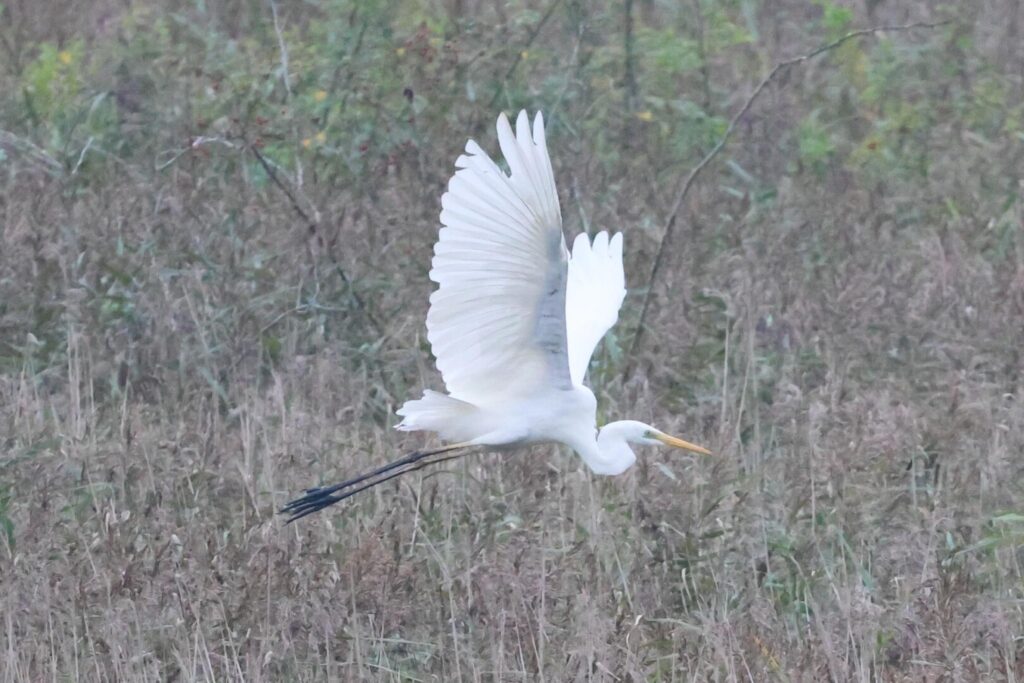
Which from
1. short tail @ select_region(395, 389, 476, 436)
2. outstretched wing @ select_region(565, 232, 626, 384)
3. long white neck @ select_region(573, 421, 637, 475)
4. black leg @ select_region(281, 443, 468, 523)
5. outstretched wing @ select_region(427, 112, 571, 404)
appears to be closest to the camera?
outstretched wing @ select_region(427, 112, 571, 404)

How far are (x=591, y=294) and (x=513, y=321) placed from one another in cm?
67

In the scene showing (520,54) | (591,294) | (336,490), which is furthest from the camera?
(520,54)

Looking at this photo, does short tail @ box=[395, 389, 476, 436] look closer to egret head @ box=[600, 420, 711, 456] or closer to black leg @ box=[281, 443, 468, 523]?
black leg @ box=[281, 443, 468, 523]

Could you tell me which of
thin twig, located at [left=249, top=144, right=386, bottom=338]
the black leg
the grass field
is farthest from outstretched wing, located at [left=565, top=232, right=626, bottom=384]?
thin twig, located at [left=249, top=144, right=386, bottom=338]

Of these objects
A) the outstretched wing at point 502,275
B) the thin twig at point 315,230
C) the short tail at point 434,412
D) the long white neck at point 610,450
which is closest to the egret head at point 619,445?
the long white neck at point 610,450

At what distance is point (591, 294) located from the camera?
441cm

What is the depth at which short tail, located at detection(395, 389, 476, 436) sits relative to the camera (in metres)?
3.96

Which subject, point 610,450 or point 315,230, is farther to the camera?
point 315,230

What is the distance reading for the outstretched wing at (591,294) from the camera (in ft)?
14.2

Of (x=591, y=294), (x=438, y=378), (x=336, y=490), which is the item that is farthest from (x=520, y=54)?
(x=336, y=490)

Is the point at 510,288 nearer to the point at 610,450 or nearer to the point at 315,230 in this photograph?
the point at 610,450

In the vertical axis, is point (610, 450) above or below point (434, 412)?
below

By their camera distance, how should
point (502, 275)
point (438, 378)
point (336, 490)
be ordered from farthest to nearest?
point (438, 378) → point (336, 490) → point (502, 275)

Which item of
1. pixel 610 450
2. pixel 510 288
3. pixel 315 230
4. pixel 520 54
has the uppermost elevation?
pixel 520 54
